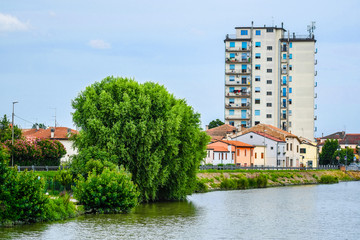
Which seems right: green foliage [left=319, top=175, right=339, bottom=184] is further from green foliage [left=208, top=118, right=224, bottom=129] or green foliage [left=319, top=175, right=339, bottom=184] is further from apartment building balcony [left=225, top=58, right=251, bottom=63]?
green foliage [left=208, top=118, right=224, bottom=129]

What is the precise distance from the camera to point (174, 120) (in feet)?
189

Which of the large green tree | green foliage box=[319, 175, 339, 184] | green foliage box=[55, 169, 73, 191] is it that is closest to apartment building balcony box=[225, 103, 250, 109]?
green foliage box=[319, 175, 339, 184]

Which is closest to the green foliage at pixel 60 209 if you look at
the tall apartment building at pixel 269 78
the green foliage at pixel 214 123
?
the tall apartment building at pixel 269 78

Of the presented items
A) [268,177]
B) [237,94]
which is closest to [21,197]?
[268,177]

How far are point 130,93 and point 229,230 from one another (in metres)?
20.2

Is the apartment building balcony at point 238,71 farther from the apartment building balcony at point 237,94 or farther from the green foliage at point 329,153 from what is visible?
the green foliage at point 329,153

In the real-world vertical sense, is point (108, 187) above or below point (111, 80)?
below

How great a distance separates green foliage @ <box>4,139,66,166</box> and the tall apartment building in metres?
86.2

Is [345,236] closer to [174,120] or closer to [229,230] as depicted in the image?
[229,230]

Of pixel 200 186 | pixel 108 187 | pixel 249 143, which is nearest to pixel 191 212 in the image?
pixel 108 187

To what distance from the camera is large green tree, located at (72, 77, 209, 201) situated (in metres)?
55.2

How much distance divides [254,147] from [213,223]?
83559mm

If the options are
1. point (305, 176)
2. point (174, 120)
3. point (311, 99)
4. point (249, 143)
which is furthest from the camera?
point (311, 99)

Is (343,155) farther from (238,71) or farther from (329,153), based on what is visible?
(238,71)
